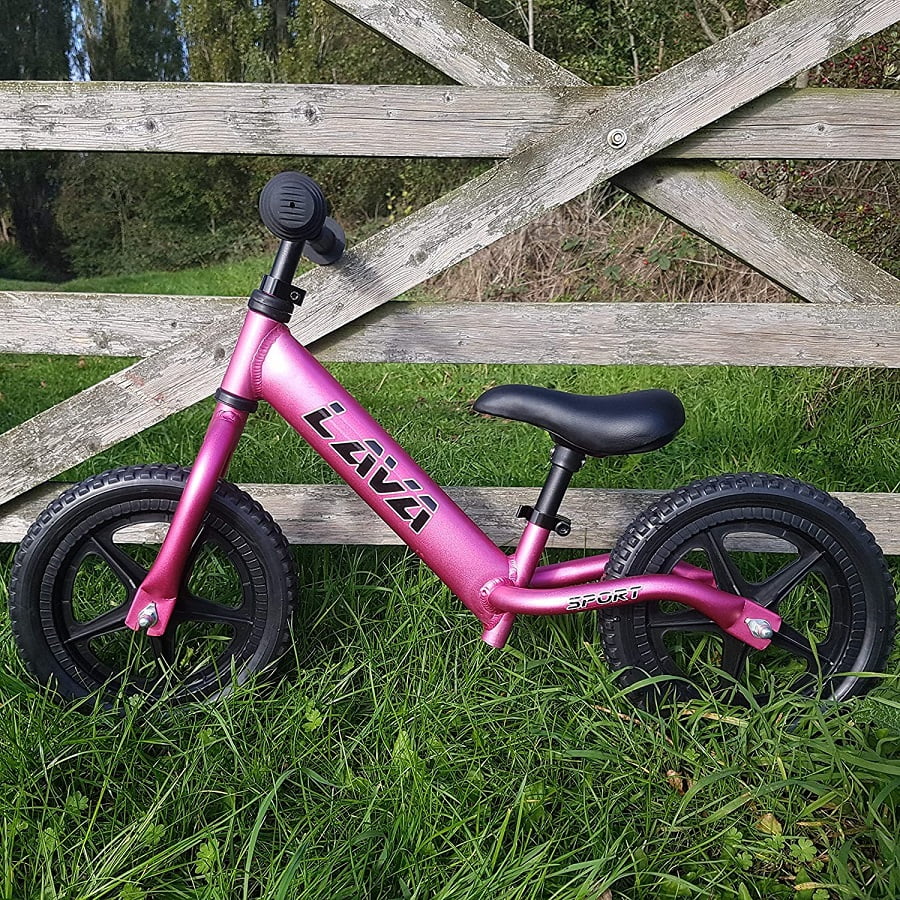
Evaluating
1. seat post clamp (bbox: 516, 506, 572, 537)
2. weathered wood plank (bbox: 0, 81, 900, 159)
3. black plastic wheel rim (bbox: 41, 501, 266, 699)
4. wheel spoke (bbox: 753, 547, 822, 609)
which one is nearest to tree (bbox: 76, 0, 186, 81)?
weathered wood plank (bbox: 0, 81, 900, 159)

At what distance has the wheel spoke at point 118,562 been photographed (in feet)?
6.75

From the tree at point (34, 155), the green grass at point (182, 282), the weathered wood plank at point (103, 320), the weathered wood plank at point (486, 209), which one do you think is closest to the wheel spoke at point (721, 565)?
the weathered wood plank at point (486, 209)

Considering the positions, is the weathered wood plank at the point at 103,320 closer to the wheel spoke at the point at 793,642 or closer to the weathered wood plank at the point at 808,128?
the weathered wood plank at the point at 808,128

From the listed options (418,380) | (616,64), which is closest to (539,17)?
(616,64)

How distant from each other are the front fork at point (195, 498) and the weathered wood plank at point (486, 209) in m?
0.30

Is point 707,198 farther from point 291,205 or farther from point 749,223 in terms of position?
point 291,205

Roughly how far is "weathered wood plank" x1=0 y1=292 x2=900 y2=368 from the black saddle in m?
0.32

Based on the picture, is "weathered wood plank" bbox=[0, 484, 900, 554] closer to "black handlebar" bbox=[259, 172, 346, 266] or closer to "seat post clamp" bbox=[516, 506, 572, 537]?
"seat post clamp" bbox=[516, 506, 572, 537]

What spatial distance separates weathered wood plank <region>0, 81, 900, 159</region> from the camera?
80.9 inches

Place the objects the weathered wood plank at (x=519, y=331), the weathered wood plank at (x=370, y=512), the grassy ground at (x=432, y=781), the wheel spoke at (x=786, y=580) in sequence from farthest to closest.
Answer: the weathered wood plank at (x=370, y=512)
the weathered wood plank at (x=519, y=331)
the wheel spoke at (x=786, y=580)
the grassy ground at (x=432, y=781)

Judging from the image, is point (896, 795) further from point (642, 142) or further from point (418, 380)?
point (418, 380)

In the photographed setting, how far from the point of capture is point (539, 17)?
1006 centimetres

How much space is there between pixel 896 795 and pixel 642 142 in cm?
149

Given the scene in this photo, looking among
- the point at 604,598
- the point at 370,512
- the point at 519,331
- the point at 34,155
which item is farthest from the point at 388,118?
the point at 34,155
